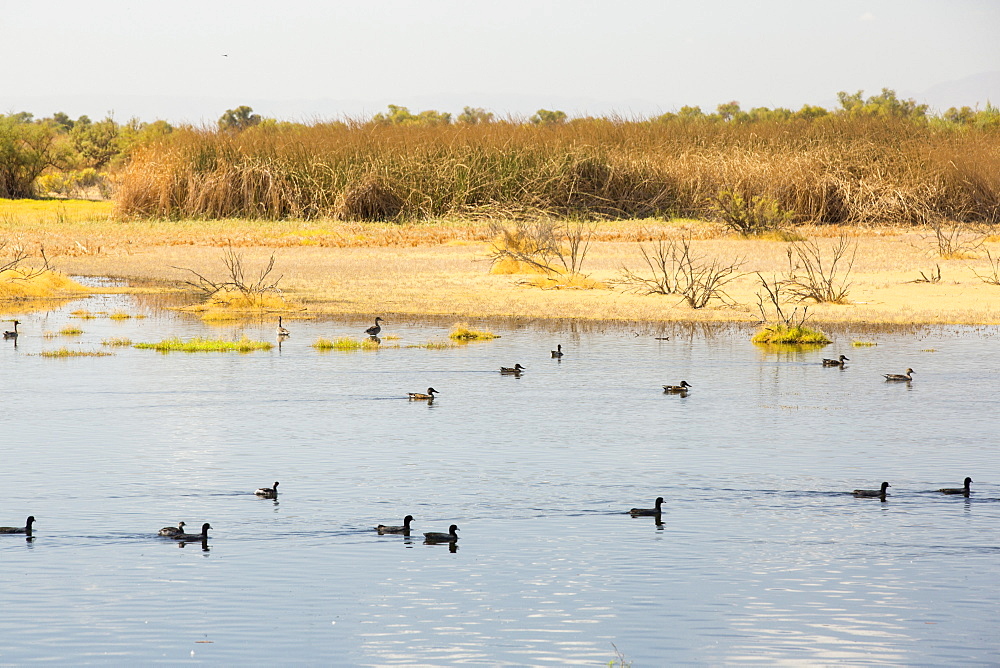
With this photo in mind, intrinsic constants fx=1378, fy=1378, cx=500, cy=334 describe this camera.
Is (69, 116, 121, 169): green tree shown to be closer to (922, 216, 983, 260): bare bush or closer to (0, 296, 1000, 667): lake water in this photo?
(922, 216, 983, 260): bare bush

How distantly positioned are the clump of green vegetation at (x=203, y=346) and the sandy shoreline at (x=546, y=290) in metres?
4.69

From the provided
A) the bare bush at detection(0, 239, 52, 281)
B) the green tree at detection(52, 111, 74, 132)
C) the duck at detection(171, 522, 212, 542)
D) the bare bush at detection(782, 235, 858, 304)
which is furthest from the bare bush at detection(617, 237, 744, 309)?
the green tree at detection(52, 111, 74, 132)

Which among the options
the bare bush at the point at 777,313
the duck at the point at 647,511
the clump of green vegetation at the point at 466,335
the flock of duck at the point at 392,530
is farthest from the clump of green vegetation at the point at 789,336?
the duck at the point at 647,511

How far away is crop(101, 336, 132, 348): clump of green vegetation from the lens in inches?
834

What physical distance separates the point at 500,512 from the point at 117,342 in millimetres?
11701

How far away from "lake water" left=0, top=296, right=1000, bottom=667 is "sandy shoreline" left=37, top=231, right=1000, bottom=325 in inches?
224

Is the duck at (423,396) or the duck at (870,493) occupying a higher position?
the duck at (423,396)

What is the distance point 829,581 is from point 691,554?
3.62ft

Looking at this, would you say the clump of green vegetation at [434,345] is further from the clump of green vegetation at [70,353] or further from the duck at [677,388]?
the duck at [677,388]

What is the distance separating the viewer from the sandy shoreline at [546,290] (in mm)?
25547

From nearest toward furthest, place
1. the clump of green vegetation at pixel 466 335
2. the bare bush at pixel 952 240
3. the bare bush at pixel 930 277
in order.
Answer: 1. the clump of green vegetation at pixel 466 335
2. the bare bush at pixel 930 277
3. the bare bush at pixel 952 240

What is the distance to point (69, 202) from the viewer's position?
1861 inches

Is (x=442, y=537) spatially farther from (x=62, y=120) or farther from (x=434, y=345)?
(x=62, y=120)

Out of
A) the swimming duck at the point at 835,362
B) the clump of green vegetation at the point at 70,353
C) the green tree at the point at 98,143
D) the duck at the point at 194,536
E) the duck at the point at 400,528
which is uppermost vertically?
the green tree at the point at 98,143
